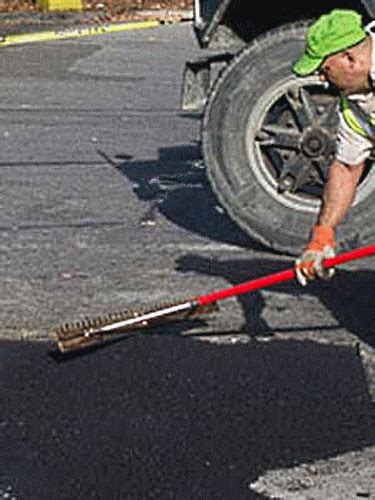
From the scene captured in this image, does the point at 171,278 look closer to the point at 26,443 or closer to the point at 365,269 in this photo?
the point at 365,269

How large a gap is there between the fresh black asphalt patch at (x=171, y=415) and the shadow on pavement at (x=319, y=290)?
29 centimetres

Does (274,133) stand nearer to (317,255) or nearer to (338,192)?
(338,192)

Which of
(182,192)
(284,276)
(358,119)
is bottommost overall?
(182,192)

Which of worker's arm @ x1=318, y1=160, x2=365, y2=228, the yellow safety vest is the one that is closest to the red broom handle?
worker's arm @ x1=318, y1=160, x2=365, y2=228

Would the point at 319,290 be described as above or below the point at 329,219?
below

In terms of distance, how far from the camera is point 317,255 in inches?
215

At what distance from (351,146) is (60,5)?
23.6 metres

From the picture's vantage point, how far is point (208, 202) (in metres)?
8.73

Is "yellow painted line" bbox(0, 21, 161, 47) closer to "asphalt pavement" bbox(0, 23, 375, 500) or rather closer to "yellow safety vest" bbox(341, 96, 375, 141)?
"asphalt pavement" bbox(0, 23, 375, 500)

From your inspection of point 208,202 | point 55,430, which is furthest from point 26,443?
point 208,202

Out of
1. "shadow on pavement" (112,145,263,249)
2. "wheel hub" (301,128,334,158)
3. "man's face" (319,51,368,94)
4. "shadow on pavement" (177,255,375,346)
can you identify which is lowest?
"shadow on pavement" (112,145,263,249)

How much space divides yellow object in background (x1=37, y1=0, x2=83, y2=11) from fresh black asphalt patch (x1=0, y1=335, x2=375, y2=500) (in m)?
23.0

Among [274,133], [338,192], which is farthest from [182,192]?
[338,192]

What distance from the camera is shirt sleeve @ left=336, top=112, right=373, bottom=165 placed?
5.47 m
